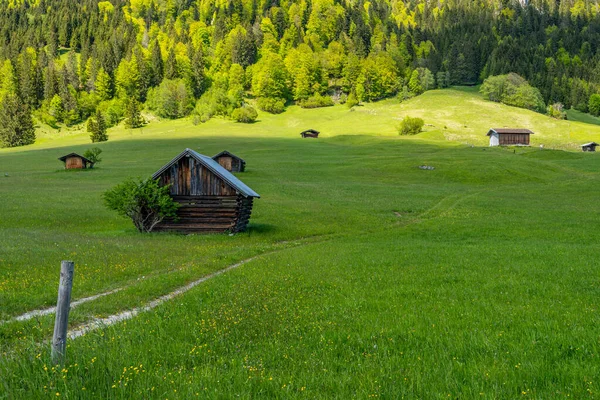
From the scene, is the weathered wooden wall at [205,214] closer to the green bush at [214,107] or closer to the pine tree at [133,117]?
the pine tree at [133,117]

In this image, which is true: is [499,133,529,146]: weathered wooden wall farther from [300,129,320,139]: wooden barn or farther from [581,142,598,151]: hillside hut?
[300,129,320,139]: wooden barn

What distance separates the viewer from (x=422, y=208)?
4969 centimetres

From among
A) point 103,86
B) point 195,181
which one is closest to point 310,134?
point 195,181

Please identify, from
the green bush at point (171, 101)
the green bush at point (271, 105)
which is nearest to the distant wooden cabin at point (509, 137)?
the green bush at point (271, 105)

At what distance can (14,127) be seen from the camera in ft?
453

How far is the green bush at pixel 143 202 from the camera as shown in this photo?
34406 millimetres

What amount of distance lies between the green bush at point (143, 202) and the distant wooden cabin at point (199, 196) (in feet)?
3.02

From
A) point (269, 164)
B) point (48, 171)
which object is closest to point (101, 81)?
point (48, 171)

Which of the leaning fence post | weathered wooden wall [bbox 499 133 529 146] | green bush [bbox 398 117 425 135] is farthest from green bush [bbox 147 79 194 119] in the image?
the leaning fence post

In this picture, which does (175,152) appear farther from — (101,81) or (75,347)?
(101,81)

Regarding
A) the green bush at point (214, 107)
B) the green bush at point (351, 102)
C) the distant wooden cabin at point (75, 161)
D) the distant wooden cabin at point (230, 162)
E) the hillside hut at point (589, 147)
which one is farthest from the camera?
the green bush at point (351, 102)

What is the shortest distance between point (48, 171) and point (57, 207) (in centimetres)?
4213

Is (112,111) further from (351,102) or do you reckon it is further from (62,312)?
(62,312)

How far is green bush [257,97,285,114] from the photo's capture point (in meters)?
Answer: 188
